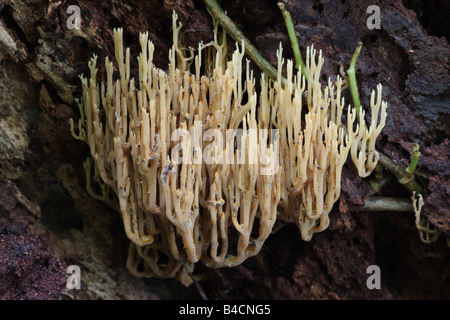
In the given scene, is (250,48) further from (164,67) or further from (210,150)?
(210,150)

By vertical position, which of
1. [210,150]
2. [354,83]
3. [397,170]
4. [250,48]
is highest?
[250,48]

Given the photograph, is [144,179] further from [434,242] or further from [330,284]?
[434,242]

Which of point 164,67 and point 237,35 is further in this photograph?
point 164,67

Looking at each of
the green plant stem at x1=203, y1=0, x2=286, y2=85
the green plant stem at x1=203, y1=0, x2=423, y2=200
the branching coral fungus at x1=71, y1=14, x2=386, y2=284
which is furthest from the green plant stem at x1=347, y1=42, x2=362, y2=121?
the green plant stem at x1=203, y1=0, x2=286, y2=85

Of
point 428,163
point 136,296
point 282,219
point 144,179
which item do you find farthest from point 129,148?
point 428,163

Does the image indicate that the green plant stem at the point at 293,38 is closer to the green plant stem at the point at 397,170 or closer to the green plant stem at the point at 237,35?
the green plant stem at the point at 237,35

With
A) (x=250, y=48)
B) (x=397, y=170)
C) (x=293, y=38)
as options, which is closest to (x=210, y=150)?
(x=250, y=48)
